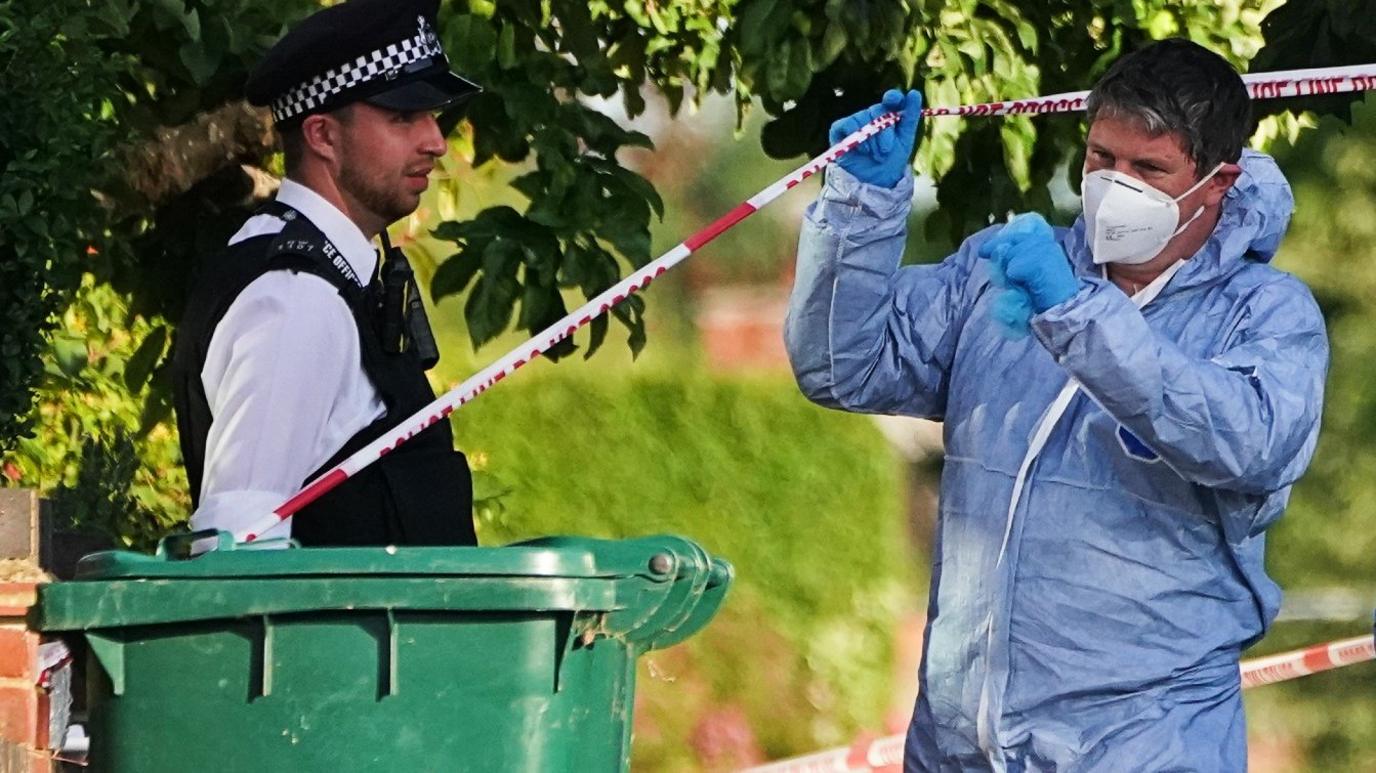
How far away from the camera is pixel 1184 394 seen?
2969 mm

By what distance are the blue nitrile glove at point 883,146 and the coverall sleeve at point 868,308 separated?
19mm

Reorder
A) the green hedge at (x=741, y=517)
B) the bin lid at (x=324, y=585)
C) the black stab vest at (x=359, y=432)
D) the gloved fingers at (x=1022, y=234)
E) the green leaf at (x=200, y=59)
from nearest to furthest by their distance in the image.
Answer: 1. the bin lid at (x=324, y=585)
2. the gloved fingers at (x=1022, y=234)
3. the black stab vest at (x=359, y=432)
4. the green leaf at (x=200, y=59)
5. the green hedge at (x=741, y=517)

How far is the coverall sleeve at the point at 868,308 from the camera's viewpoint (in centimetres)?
335

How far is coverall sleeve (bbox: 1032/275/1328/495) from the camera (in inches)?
116

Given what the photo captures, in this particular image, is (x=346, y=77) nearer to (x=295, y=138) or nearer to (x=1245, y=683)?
(x=295, y=138)

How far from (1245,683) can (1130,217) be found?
3.12 metres

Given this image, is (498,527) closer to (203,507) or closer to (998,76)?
(998,76)

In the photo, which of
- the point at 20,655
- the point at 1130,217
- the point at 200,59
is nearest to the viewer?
the point at 1130,217

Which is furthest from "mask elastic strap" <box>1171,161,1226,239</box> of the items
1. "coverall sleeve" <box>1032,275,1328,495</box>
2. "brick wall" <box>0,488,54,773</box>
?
"brick wall" <box>0,488,54,773</box>

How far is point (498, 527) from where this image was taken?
659cm

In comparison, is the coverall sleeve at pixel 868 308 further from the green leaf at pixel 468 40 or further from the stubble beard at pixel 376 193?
the green leaf at pixel 468 40

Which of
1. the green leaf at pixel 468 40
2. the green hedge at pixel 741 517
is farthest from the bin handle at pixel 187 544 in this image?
the green hedge at pixel 741 517

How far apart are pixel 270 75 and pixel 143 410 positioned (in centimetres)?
213

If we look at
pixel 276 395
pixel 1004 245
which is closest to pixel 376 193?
pixel 276 395
